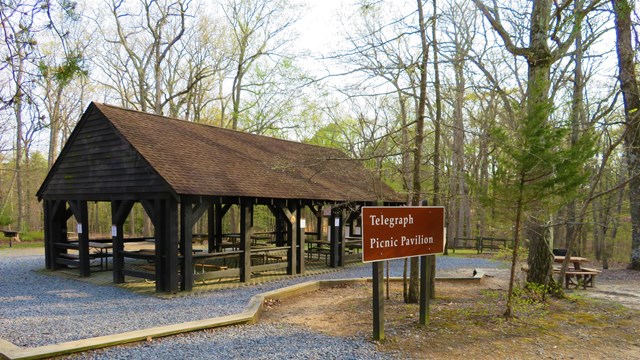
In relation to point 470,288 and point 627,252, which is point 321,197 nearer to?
point 470,288

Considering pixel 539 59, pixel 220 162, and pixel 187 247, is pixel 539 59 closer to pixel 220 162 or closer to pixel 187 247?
pixel 220 162

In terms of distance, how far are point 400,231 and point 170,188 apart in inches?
219

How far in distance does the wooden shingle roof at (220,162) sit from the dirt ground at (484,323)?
238cm

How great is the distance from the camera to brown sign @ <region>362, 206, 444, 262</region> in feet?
18.4

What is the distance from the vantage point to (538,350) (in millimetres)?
5512

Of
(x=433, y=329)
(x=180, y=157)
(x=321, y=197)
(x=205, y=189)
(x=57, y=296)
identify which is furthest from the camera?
(x=321, y=197)

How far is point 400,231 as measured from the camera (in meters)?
6.05

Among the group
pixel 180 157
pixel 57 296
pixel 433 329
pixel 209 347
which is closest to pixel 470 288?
pixel 433 329

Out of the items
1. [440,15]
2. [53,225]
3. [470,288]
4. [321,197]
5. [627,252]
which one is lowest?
[627,252]

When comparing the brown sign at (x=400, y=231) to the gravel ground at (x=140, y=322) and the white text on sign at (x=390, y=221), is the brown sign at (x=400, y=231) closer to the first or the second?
the white text on sign at (x=390, y=221)

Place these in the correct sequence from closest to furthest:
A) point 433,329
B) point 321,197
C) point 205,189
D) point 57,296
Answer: point 433,329 → point 57,296 → point 205,189 → point 321,197

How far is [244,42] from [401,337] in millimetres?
25813

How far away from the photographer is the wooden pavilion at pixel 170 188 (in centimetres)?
990

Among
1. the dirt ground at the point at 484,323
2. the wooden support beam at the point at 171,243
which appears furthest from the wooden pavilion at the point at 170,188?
the dirt ground at the point at 484,323
